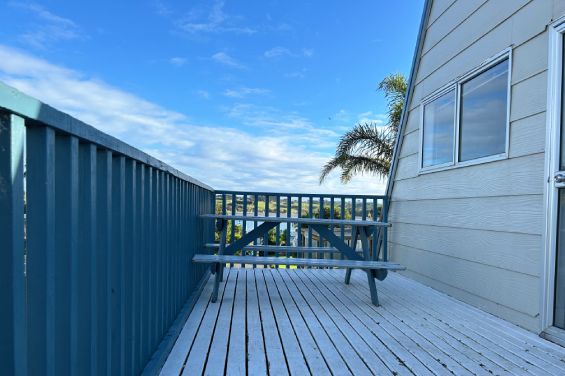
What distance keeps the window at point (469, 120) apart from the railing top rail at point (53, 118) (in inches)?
108

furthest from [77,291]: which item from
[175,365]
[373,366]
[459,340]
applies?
[459,340]

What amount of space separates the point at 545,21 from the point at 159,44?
28.5 feet

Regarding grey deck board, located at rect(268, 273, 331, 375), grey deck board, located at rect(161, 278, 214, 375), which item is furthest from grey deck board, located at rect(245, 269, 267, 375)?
→ grey deck board, located at rect(161, 278, 214, 375)

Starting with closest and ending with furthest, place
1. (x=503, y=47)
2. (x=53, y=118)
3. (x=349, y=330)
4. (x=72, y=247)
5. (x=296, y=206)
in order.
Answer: (x=53, y=118) < (x=72, y=247) < (x=349, y=330) < (x=503, y=47) < (x=296, y=206)

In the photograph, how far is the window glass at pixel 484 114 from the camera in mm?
2865

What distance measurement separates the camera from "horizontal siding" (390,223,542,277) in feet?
8.05

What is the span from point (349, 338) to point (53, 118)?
6.66ft

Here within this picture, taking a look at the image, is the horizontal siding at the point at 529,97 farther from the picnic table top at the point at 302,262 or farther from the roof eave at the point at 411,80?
the roof eave at the point at 411,80

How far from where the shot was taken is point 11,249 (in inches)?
27.3

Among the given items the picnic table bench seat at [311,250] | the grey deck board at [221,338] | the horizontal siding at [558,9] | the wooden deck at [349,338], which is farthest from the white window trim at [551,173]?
the grey deck board at [221,338]

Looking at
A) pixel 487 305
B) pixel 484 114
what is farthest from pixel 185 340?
pixel 484 114

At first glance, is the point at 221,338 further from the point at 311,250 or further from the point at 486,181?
the point at 486,181

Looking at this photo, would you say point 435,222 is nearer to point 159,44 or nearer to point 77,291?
point 77,291

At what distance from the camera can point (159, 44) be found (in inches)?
360
